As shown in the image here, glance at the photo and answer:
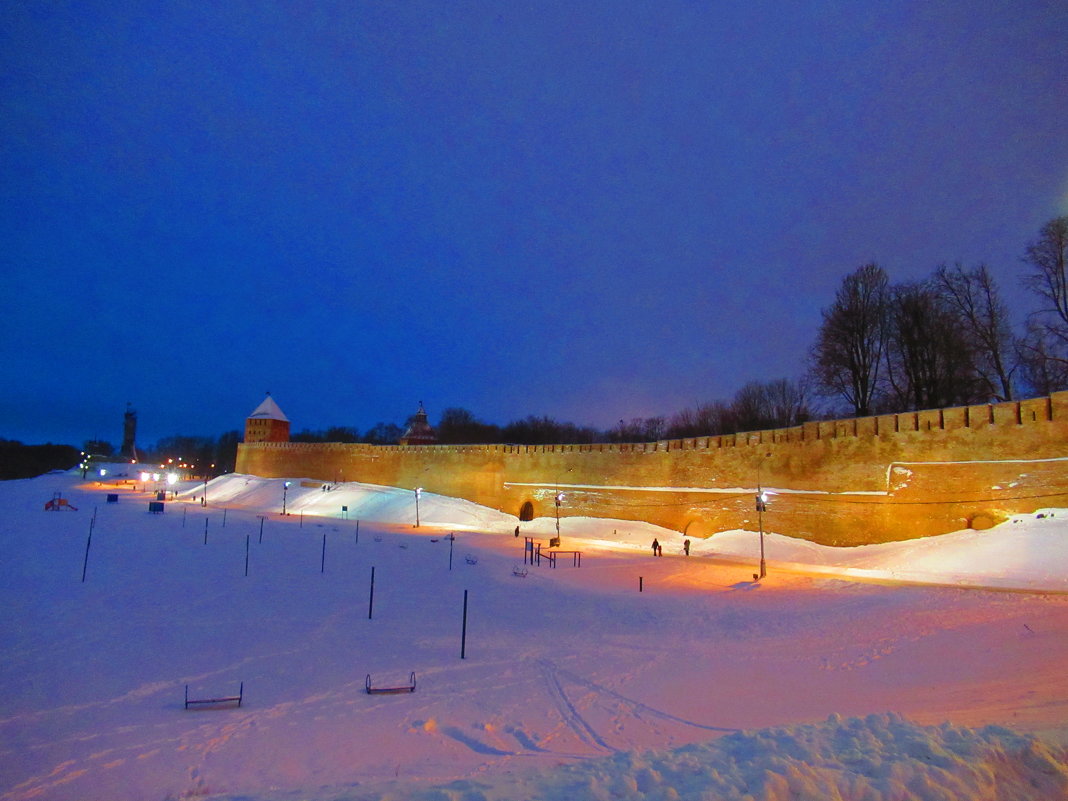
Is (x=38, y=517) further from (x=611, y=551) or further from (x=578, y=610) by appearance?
(x=578, y=610)

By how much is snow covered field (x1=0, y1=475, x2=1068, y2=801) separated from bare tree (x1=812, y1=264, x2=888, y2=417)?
10.1m

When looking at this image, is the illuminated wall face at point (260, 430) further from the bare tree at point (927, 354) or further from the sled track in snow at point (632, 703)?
the sled track in snow at point (632, 703)

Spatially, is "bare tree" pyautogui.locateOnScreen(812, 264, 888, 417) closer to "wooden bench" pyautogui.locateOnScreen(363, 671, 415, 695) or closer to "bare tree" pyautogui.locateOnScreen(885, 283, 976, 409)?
"bare tree" pyautogui.locateOnScreen(885, 283, 976, 409)

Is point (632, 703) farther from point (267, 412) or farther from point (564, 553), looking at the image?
point (267, 412)

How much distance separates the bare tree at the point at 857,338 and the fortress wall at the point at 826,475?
17.5 feet

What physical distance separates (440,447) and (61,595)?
2924 cm

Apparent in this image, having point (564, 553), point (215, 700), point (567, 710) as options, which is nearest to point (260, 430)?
point (564, 553)

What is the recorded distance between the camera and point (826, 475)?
74.0 feet

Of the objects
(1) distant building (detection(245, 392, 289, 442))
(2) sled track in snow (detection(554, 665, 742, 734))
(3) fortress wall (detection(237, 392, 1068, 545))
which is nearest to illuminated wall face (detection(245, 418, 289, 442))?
(1) distant building (detection(245, 392, 289, 442))

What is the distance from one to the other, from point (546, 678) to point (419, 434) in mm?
51687

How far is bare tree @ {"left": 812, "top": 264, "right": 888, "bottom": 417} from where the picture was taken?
26703mm

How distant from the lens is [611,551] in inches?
995

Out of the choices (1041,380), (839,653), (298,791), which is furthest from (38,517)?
(1041,380)

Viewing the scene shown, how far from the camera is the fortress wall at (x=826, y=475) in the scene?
1731 cm
